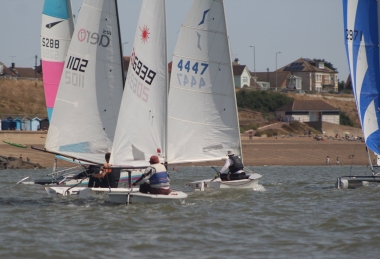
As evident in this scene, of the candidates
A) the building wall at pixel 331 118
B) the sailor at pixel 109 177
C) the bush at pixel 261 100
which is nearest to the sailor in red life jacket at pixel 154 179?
the sailor at pixel 109 177

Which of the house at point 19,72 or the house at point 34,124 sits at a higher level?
the house at point 19,72

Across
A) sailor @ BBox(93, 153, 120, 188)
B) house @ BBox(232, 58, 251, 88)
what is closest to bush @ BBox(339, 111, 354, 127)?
house @ BBox(232, 58, 251, 88)

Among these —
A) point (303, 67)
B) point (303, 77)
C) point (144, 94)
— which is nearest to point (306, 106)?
point (303, 77)

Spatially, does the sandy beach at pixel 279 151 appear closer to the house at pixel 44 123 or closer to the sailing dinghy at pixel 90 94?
the house at pixel 44 123

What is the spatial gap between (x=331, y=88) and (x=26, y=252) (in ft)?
324

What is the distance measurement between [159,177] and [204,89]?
16.8 feet

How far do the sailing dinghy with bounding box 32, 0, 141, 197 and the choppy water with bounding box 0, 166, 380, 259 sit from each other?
1719 millimetres

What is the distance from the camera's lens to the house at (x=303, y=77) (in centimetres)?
10388

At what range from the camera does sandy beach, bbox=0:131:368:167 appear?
143ft

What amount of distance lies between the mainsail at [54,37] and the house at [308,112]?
5024 cm

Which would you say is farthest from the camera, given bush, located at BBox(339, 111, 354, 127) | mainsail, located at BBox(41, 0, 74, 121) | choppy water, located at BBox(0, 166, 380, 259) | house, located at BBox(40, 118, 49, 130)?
bush, located at BBox(339, 111, 354, 127)

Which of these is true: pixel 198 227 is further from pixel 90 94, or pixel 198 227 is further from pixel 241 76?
pixel 241 76

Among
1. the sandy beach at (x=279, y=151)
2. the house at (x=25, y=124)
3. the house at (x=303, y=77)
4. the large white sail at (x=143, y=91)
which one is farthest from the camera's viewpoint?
the house at (x=303, y=77)

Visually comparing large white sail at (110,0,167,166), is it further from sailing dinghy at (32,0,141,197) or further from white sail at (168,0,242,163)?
white sail at (168,0,242,163)
